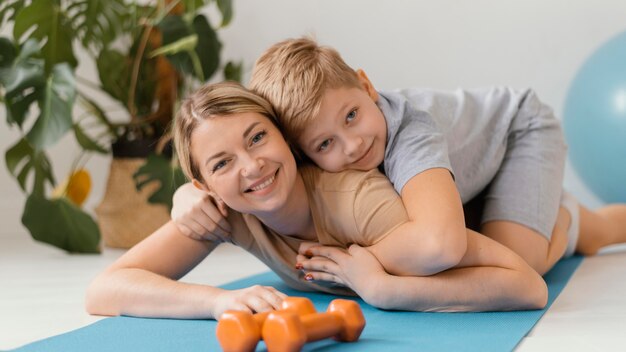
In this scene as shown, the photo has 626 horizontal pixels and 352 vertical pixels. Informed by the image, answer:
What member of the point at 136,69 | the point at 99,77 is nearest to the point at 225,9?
the point at 136,69

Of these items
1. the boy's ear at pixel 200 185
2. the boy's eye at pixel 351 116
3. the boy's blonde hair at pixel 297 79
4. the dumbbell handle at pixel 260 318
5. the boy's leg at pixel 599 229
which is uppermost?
the boy's blonde hair at pixel 297 79

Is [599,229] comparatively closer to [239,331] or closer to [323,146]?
[323,146]

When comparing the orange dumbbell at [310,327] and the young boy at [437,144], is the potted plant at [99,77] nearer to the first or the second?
the young boy at [437,144]

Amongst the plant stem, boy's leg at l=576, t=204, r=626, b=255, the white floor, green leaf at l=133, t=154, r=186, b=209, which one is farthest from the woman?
the plant stem

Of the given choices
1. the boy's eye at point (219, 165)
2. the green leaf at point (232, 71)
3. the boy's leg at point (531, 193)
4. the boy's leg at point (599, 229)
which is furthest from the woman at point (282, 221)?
the green leaf at point (232, 71)

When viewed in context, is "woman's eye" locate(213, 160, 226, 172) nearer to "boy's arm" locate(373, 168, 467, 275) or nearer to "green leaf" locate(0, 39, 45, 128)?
"boy's arm" locate(373, 168, 467, 275)

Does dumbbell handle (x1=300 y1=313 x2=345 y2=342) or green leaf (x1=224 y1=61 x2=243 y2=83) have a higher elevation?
dumbbell handle (x1=300 y1=313 x2=345 y2=342)

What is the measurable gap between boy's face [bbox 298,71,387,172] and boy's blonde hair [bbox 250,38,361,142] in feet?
0.05

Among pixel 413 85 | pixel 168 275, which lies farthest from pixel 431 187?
pixel 413 85

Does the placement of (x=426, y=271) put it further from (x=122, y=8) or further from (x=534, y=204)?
(x=122, y=8)

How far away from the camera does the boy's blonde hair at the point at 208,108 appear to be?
1.46 meters

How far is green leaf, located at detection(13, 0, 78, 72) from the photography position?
2512mm

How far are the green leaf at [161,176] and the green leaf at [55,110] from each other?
16.0 inches

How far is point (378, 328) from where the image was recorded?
1.39 metres
